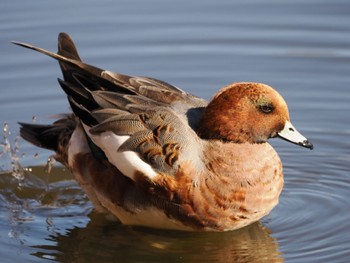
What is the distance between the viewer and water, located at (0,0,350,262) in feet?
21.9

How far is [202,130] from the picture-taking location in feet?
21.4

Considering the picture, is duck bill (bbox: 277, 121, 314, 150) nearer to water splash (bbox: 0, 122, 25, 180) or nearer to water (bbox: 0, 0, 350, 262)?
water (bbox: 0, 0, 350, 262)

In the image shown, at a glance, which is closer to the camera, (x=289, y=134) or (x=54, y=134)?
(x=289, y=134)

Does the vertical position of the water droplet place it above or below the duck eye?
below

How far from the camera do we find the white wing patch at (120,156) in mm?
6406

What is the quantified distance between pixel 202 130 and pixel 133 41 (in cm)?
323

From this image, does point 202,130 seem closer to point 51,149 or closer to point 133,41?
point 51,149

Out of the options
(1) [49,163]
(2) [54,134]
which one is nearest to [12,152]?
(1) [49,163]

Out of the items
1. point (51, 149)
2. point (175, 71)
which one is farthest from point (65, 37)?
point (175, 71)

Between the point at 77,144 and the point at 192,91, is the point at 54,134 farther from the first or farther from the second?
the point at 192,91

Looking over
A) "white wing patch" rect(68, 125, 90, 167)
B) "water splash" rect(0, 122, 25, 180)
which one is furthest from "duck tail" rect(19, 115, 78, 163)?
"water splash" rect(0, 122, 25, 180)

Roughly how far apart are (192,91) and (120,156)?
7.88ft

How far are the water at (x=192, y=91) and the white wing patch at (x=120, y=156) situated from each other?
0.58 meters

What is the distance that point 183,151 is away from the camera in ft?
20.9
